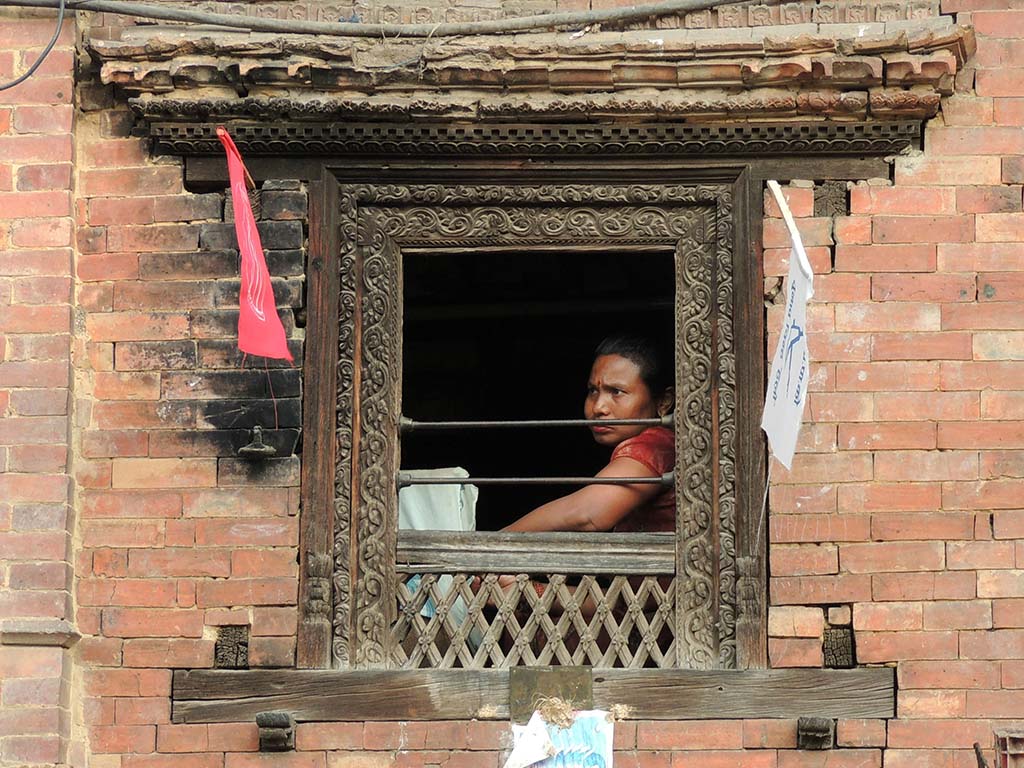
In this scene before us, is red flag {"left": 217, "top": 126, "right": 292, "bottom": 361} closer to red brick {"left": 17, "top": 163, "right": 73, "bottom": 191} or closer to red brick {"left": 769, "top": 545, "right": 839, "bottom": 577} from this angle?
red brick {"left": 17, "top": 163, "right": 73, "bottom": 191}

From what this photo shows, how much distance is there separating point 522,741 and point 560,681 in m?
0.28

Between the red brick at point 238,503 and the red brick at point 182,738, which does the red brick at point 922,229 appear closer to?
the red brick at point 238,503

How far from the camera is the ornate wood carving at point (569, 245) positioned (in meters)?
8.95

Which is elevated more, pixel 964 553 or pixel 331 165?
pixel 331 165

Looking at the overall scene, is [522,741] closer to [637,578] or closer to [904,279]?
[637,578]

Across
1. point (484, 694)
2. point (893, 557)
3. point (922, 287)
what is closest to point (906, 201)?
point (922, 287)

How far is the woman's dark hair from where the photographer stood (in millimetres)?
10094

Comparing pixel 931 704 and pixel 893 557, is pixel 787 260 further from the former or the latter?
pixel 931 704

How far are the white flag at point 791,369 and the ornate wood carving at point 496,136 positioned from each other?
24.1 inches

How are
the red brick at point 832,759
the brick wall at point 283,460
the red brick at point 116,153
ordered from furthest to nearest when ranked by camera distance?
the red brick at point 116,153 < the brick wall at point 283,460 < the red brick at point 832,759

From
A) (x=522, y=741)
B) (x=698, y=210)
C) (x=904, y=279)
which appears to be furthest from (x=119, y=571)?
(x=904, y=279)

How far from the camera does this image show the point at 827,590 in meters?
8.77

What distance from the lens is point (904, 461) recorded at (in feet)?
29.1

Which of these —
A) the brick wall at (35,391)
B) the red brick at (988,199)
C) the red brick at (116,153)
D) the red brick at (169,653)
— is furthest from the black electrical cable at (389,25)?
the red brick at (169,653)
